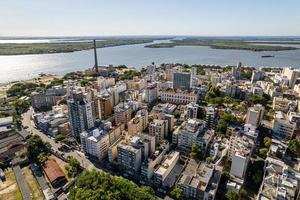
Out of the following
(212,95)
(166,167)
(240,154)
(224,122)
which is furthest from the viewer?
(212,95)

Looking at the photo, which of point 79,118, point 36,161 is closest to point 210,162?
point 79,118

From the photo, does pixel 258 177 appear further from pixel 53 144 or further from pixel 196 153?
pixel 53 144

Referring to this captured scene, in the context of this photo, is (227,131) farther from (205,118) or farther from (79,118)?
(79,118)

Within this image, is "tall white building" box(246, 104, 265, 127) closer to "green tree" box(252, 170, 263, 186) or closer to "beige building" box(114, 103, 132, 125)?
"green tree" box(252, 170, 263, 186)

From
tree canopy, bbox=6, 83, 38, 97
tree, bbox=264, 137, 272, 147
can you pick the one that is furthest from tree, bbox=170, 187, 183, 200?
tree canopy, bbox=6, 83, 38, 97

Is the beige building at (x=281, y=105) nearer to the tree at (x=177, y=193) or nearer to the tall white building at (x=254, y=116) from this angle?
the tall white building at (x=254, y=116)

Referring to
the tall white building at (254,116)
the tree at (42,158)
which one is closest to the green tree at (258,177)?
the tall white building at (254,116)

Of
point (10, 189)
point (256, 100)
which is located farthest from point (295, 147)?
point (10, 189)
